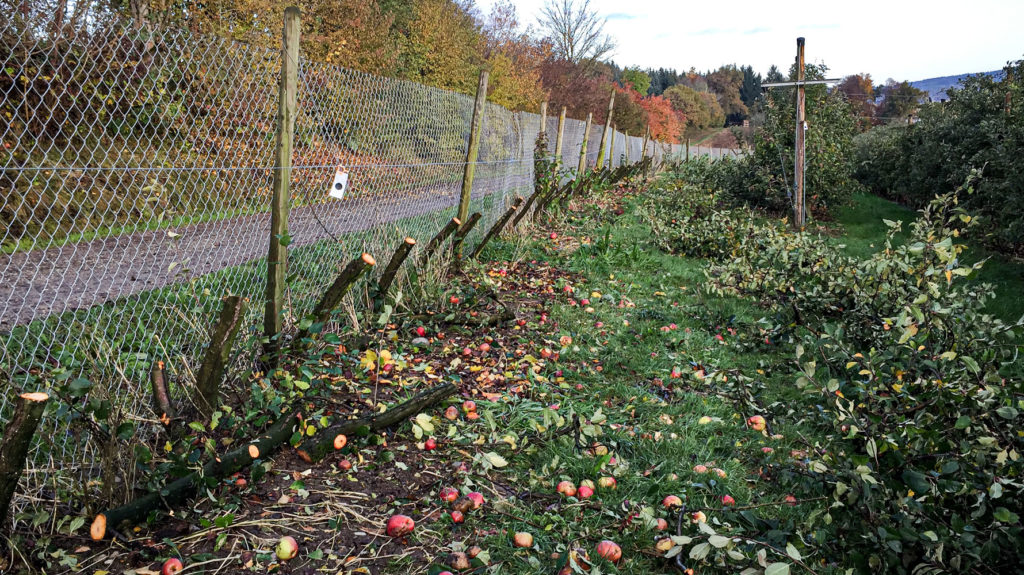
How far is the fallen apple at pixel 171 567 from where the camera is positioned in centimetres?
183

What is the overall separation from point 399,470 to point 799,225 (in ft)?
32.5

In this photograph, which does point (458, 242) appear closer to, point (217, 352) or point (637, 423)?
point (637, 423)

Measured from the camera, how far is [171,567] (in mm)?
1844

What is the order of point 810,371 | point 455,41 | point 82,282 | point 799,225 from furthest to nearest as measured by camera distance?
point 455,41
point 799,225
point 82,282
point 810,371

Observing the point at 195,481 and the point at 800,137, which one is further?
the point at 800,137

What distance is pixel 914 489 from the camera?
2.08 m

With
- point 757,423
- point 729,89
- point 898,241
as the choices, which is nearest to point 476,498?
point 757,423

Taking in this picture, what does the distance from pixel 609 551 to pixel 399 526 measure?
0.75 meters

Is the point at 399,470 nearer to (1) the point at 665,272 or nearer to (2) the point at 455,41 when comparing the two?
(1) the point at 665,272

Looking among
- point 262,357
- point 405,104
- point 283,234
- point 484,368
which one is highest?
point 405,104

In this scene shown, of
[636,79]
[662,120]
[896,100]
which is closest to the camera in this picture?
[896,100]

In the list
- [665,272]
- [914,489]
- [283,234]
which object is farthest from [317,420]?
[665,272]

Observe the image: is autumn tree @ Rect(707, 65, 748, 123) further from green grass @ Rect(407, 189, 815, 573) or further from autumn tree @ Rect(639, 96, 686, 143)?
green grass @ Rect(407, 189, 815, 573)

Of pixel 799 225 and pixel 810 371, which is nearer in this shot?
pixel 810 371
